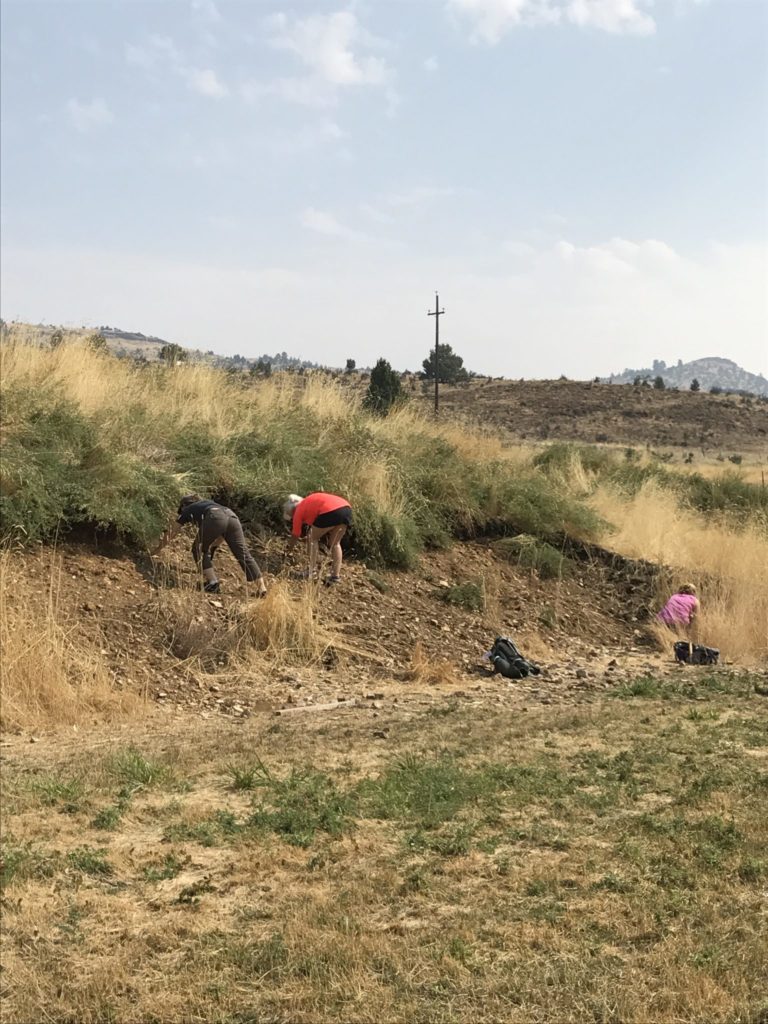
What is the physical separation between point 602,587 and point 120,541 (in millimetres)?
6959

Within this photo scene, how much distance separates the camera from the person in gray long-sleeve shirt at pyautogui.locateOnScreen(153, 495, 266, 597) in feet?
30.7

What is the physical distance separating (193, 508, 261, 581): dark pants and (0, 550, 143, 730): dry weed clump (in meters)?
1.88

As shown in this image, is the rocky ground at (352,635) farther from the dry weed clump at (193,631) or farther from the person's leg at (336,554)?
the person's leg at (336,554)

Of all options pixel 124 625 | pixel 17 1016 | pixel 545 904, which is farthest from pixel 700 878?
pixel 124 625

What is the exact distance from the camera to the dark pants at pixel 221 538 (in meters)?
9.37

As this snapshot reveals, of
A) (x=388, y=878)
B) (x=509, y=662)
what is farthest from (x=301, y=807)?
(x=509, y=662)

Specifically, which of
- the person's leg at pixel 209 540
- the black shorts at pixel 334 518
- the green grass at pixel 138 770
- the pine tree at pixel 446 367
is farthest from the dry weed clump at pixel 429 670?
the pine tree at pixel 446 367

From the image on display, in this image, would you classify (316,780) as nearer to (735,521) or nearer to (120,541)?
(120,541)

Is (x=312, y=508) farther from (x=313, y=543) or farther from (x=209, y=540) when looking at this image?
(x=209, y=540)

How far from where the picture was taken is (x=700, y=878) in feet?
12.8

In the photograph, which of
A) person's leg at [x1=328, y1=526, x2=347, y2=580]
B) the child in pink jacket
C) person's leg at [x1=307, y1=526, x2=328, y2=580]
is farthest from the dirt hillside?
person's leg at [x1=307, y1=526, x2=328, y2=580]

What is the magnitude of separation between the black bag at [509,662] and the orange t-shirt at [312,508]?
225 cm

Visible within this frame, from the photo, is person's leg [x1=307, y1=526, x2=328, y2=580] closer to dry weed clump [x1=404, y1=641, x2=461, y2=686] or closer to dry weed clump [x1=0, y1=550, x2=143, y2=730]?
dry weed clump [x1=404, y1=641, x2=461, y2=686]

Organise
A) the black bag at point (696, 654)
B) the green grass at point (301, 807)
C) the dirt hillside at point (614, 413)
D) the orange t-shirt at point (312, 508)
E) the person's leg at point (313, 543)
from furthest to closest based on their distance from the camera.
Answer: the dirt hillside at point (614, 413) → the black bag at point (696, 654) → the person's leg at point (313, 543) → the orange t-shirt at point (312, 508) → the green grass at point (301, 807)
